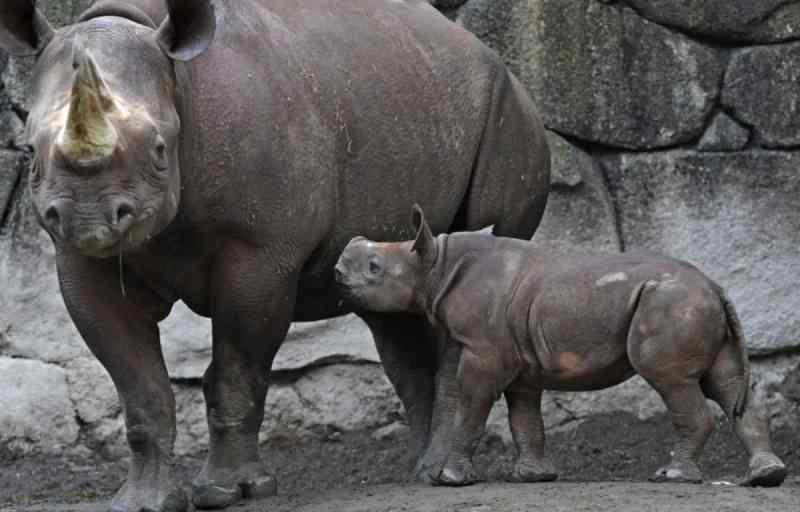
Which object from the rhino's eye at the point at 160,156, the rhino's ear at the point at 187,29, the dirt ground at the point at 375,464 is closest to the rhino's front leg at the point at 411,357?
the dirt ground at the point at 375,464

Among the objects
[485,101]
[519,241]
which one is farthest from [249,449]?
[485,101]

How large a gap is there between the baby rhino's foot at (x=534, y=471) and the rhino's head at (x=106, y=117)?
1382mm

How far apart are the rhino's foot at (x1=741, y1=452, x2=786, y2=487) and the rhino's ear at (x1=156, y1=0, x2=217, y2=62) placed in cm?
202

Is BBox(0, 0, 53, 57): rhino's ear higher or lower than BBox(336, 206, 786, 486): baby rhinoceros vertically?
higher

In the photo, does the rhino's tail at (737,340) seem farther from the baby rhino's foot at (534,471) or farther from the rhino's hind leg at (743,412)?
the baby rhino's foot at (534,471)

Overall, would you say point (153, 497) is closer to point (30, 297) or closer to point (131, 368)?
point (131, 368)

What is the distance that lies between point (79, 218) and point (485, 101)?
2.10m

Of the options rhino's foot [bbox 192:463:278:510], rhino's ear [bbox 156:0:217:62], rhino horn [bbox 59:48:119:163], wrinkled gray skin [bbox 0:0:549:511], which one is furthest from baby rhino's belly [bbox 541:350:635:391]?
rhino horn [bbox 59:48:119:163]

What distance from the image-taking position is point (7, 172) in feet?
28.1

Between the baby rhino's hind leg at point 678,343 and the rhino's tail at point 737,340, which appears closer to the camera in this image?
the baby rhino's hind leg at point 678,343

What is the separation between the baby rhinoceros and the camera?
247 inches

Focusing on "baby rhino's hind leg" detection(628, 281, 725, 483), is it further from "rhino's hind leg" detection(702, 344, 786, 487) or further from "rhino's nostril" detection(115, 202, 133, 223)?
"rhino's nostril" detection(115, 202, 133, 223)

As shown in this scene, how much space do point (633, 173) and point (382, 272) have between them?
86.1 inches

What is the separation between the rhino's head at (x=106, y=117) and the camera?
→ 565 cm
